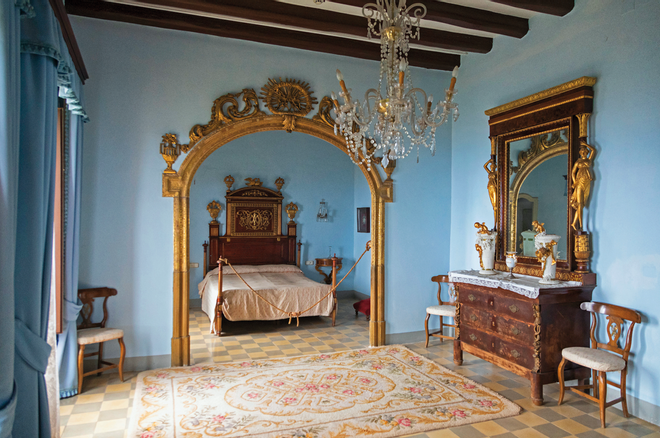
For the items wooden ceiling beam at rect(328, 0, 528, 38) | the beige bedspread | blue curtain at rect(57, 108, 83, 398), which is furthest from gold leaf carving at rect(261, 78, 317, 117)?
the beige bedspread

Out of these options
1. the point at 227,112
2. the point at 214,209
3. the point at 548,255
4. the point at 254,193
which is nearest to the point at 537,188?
the point at 548,255

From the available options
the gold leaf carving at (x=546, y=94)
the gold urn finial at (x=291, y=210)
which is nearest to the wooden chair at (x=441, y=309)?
the gold leaf carving at (x=546, y=94)

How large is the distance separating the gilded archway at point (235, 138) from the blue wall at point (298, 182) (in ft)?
11.6

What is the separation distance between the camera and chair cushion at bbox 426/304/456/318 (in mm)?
5410

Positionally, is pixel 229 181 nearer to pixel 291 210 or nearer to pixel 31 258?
pixel 291 210

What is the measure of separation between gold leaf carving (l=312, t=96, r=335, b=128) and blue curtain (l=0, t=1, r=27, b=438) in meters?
3.73

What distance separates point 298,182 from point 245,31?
14.8 ft

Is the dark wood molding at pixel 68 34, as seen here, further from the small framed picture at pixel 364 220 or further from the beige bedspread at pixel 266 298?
the small framed picture at pixel 364 220

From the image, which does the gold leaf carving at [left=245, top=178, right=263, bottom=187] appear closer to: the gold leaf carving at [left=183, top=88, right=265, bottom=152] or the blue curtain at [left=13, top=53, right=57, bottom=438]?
the gold leaf carving at [left=183, top=88, right=265, bottom=152]

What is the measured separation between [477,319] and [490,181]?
1.65 meters

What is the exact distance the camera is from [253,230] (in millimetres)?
8812

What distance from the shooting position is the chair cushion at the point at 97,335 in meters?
4.15

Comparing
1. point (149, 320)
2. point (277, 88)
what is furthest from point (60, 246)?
point (277, 88)

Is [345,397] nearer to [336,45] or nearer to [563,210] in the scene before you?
[563,210]
